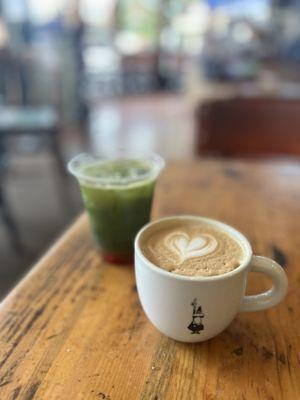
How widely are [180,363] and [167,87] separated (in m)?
5.73

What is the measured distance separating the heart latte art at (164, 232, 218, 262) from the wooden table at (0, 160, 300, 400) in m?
0.11

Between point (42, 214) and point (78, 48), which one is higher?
point (78, 48)

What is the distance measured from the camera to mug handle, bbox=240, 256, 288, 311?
1.50 ft

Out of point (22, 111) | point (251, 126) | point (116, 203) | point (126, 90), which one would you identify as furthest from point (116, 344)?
point (126, 90)

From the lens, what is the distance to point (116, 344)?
48 centimetres

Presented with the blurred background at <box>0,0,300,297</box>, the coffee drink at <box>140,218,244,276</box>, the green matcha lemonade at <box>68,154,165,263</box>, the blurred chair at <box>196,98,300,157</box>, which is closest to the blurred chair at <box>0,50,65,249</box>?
the blurred background at <box>0,0,300,297</box>

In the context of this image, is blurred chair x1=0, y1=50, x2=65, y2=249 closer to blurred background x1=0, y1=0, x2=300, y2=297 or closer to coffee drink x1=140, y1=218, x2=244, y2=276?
blurred background x1=0, y1=0, x2=300, y2=297

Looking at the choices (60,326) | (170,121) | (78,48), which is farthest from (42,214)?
(170,121)

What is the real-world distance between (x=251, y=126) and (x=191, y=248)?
1475 millimetres

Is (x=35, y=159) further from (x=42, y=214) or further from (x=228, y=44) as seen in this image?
(x=228, y=44)

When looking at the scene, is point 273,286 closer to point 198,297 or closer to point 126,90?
point 198,297

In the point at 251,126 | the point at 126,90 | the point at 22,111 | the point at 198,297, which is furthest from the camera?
the point at 126,90

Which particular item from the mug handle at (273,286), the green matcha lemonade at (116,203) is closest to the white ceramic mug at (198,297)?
the mug handle at (273,286)

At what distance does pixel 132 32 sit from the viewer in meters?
5.61
